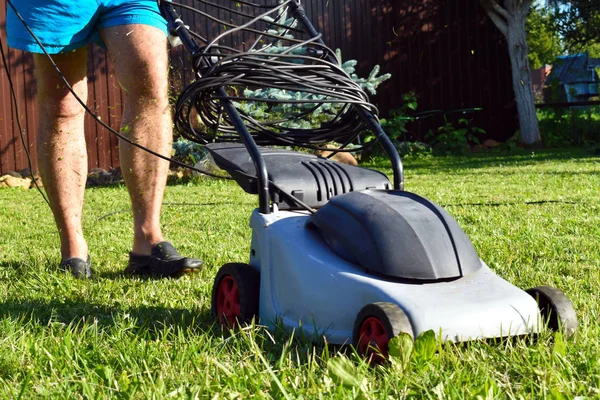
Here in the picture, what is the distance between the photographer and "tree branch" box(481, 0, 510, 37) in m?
10.6

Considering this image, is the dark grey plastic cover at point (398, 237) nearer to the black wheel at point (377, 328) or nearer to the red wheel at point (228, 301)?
the black wheel at point (377, 328)

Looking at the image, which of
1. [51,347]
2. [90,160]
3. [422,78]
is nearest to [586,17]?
[422,78]

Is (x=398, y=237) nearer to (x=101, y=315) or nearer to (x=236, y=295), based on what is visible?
(x=236, y=295)

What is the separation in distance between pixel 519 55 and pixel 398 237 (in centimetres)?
965

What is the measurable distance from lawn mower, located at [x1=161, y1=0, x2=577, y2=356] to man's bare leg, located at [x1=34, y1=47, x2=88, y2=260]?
0.77 m

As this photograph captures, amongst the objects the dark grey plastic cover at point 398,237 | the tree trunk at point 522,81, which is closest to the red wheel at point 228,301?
the dark grey plastic cover at point 398,237

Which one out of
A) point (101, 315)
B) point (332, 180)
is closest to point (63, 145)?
point (101, 315)

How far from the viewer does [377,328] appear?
4.87 feet

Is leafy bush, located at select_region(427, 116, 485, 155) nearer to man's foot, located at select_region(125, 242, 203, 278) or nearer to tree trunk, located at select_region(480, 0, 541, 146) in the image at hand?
tree trunk, located at select_region(480, 0, 541, 146)


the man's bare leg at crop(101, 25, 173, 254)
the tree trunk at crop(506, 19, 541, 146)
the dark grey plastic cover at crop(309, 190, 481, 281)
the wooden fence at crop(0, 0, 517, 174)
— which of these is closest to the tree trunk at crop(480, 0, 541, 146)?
the tree trunk at crop(506, 19, 541, 146)

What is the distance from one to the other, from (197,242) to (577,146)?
8657 mm

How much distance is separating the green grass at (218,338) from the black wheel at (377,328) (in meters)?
0.04

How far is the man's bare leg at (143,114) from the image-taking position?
259 centimetres

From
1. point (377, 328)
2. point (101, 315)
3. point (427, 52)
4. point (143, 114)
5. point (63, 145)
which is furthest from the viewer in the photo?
point (427, 52)
